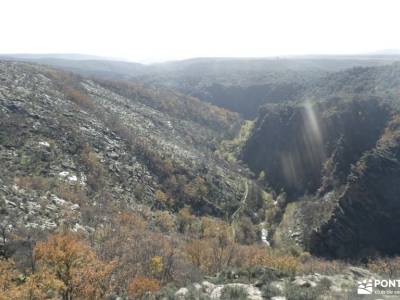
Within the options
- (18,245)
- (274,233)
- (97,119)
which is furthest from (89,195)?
(274,233)

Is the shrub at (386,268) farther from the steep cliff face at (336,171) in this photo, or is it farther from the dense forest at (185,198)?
the steep cliff face at (336,171)

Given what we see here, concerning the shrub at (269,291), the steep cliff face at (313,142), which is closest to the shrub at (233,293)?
the shrub at (269,291)

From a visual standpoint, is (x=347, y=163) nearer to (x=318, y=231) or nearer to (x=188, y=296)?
(x=318, y=231)

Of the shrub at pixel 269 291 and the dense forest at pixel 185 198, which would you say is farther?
the dense forest at pixel 185 198

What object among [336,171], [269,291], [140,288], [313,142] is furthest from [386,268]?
[313,142]

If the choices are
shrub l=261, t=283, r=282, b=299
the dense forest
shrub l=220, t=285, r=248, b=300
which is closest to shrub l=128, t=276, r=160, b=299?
the dense forest

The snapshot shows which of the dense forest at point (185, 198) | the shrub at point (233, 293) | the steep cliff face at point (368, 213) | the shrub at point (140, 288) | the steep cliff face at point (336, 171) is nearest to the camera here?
the shrub at point (233, 293)
